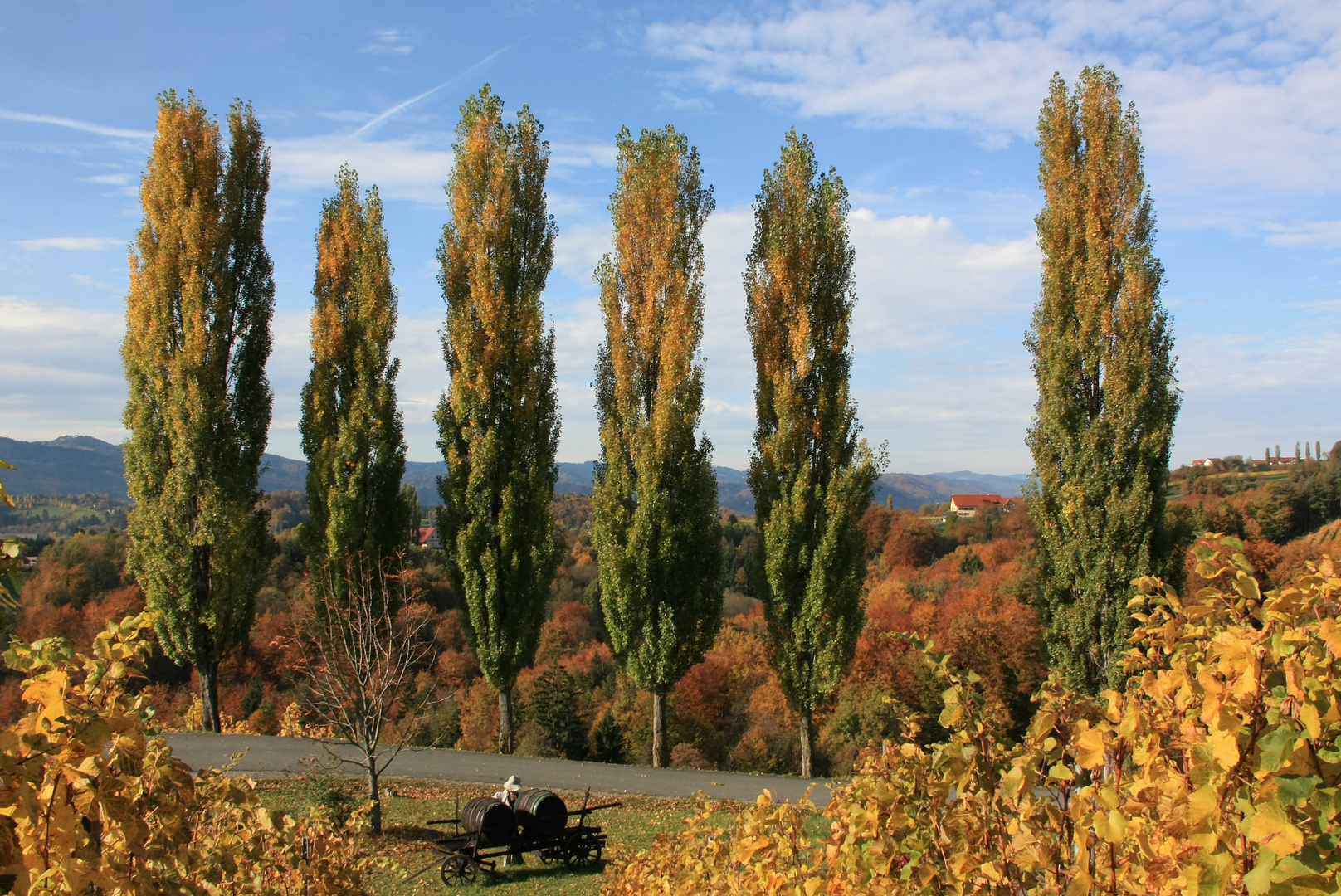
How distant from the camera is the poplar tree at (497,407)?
575 inches

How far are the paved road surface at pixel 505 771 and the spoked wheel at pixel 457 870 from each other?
3.73 metres

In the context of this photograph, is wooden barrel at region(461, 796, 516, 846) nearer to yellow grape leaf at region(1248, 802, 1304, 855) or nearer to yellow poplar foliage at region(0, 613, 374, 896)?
yellow poplar foliage at region(0, 613, 374, 896)

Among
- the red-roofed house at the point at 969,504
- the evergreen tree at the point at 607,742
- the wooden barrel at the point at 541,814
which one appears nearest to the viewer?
the wooden barrel at the point at 541,814

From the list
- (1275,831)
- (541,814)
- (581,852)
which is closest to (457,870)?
(541,814)

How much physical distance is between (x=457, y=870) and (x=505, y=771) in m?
4.65

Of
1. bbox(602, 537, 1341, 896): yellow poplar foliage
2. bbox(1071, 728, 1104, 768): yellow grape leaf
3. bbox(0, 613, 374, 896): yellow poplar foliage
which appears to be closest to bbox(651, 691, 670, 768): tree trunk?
bbox(602, 537, 1341, 896): yellow poplar foliage

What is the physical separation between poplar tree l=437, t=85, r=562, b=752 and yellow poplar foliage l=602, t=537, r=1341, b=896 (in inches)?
482

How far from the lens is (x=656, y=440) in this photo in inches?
552

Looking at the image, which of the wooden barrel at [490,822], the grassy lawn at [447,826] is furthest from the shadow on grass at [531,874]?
the wooden barrel at [490,822]

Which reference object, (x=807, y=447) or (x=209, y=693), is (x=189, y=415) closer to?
(x=209, y=693)

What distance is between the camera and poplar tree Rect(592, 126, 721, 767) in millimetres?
13938

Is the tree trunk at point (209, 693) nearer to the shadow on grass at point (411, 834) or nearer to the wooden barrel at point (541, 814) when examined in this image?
the shadow on grass at point (411, 834)

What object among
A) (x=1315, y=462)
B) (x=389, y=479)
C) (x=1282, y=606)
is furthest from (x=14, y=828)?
(x=1315, y=462)

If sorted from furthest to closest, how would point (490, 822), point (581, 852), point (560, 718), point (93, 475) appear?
point (93, 475) → point (560, 718) → point (581, 852) → point (490, 822)
